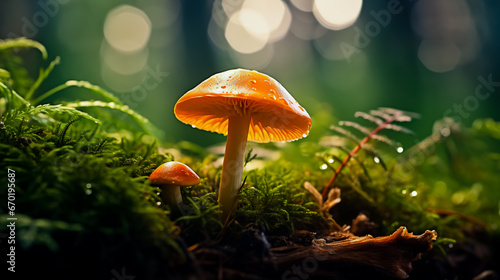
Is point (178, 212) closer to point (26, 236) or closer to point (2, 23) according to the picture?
point (26, 236)

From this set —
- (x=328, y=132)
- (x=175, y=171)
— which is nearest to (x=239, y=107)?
(x=175, y=171)

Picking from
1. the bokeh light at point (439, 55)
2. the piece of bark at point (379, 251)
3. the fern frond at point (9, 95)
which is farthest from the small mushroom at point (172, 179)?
the bokeh light at point (439, 55)

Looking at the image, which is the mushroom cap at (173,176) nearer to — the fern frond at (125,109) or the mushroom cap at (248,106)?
the mushroom cap at (248,106)

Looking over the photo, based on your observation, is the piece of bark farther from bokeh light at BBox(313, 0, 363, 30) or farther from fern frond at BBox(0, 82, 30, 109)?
bokeh light at BBox(313, 0, 363, 30)

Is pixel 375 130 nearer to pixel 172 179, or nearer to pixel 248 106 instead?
pixel 248 106

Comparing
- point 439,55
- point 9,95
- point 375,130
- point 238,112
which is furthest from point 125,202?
point 439,55
